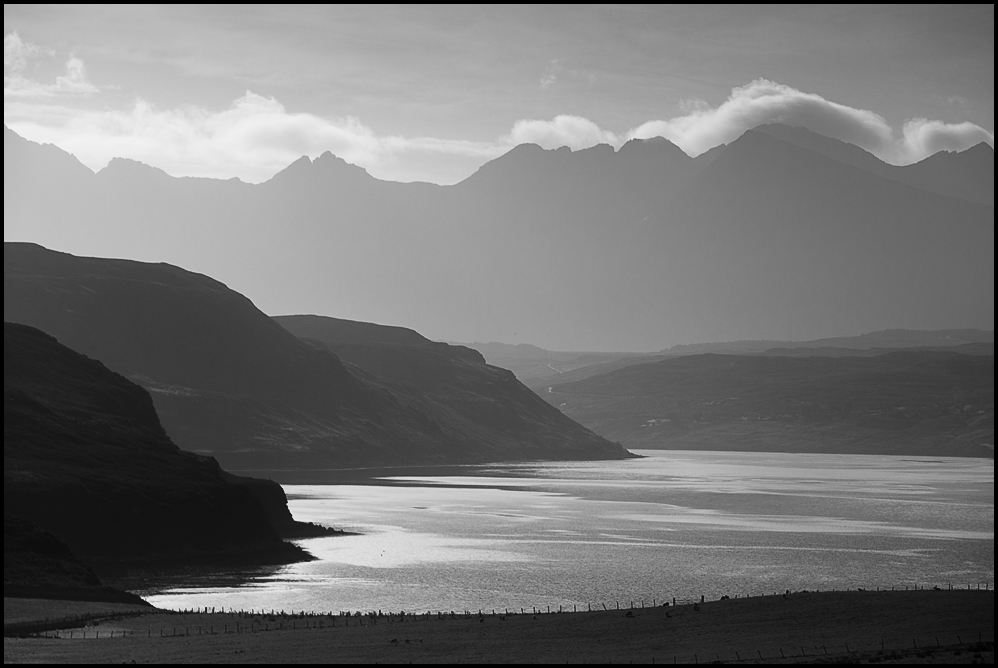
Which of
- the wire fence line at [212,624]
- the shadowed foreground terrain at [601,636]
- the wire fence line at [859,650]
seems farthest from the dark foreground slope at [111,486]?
the wire fence line at [859,650]

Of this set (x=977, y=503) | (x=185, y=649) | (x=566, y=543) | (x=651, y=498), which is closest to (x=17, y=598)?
(x=185, y=649)

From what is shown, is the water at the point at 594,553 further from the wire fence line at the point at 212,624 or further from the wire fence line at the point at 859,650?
the wire fence line at the point at 859,650

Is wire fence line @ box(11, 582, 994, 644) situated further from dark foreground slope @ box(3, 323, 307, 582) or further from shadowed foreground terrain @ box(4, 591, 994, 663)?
dark foreground slope @ box(3, 323, 307, 582)

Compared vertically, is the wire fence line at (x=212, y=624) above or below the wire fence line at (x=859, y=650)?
below

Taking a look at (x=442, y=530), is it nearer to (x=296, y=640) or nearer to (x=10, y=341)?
(x=10, y=341)

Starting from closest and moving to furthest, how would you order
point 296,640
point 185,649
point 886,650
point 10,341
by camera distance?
point 886,650 < point 185,649 < point 296,640 < point 10,341

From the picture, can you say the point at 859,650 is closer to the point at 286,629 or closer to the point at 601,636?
the point at 601,636
